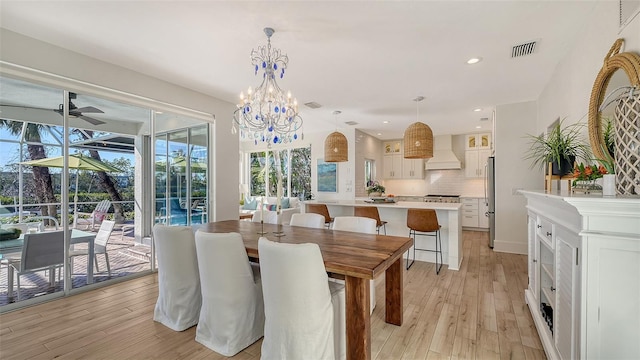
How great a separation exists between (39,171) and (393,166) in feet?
25.0

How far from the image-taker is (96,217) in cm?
343

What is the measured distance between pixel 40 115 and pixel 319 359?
382cm

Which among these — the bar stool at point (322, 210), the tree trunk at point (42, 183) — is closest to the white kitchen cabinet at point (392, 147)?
the bar stool at point (322, 210)

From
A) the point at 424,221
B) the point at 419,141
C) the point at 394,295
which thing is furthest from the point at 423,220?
the point at 394,295

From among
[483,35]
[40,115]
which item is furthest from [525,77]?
[40,115]

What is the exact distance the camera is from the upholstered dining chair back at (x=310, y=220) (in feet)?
9.95

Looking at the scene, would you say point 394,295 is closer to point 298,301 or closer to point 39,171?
point 298,301

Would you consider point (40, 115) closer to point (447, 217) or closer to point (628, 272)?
point (628, 272)

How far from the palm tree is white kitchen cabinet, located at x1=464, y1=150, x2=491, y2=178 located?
8.36 m

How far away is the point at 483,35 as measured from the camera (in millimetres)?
2512

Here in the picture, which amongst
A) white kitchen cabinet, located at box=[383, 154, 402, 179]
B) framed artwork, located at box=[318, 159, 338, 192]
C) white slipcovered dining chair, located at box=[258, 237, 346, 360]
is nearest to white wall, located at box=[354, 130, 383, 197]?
white kitchen cabinet, located at box=[383, 154, 402, 179]

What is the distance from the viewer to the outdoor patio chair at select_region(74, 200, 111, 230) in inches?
127

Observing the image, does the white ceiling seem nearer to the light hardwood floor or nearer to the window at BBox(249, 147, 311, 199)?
the light hardwood floor

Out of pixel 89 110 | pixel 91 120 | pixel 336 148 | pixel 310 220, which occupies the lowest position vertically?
pixel 310 220
